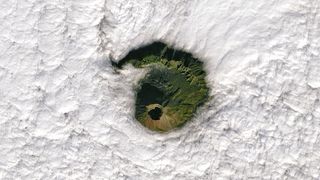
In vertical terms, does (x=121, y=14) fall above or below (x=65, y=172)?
above

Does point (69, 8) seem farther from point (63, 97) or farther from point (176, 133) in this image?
point (176, 133)

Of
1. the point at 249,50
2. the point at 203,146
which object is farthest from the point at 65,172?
the point at 249,50

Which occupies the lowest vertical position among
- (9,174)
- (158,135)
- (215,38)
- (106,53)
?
(9,174)

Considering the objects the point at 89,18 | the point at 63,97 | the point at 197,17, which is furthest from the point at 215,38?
the point at 63,97

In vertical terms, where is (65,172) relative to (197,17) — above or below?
below

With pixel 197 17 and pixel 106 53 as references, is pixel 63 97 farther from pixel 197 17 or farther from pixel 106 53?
pixel 197 17

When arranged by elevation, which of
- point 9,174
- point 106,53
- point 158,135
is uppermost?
point 106,53
